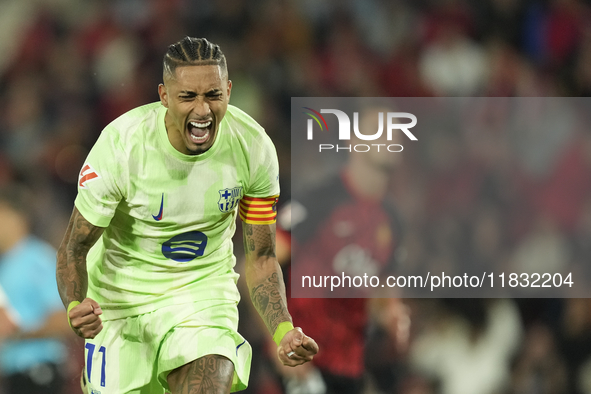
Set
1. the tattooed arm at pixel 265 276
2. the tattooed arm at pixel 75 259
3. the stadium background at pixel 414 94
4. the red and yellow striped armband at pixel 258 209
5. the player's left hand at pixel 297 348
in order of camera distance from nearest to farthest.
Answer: the player's left hand at pixel 297 348 → the tattooed arm at pixel 75 259 → the tattooed arm at pixel 265 276 → the red and yellow striped armband at pixel 258 209 → the stadium background at pixel 414 94

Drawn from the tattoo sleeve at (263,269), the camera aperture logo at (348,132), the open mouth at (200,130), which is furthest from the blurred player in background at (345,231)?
the open mouth at (200,130)

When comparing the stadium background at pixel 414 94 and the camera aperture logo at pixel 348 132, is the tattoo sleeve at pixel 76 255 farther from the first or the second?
the camera aperture logo at pixel 348 132

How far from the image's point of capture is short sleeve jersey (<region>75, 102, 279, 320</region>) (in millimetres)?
2328

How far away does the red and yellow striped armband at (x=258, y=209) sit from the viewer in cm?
254

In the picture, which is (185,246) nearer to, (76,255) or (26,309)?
(76,255)

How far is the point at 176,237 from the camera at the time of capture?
2.45 m

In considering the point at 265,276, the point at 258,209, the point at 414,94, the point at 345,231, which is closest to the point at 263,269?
the point at 265,276

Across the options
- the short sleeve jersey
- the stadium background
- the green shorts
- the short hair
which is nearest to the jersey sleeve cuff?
the short sleeve jersey

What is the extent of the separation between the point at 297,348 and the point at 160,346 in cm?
57

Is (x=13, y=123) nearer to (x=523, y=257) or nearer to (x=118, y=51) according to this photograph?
(x=118, y=51)

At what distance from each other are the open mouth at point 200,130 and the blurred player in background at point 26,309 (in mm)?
1694

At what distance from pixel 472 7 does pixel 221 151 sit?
1.86m

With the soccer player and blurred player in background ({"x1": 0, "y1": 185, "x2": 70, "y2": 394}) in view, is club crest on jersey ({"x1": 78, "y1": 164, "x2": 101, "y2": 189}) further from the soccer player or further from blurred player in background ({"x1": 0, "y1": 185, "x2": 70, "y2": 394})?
blurred player in background ({"x1": 0, "y1": 185, "x2": 70, "y2": 394})

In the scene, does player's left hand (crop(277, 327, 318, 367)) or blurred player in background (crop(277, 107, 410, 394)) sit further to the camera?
blurred player in background (crop(277, 107, 410, 394))
